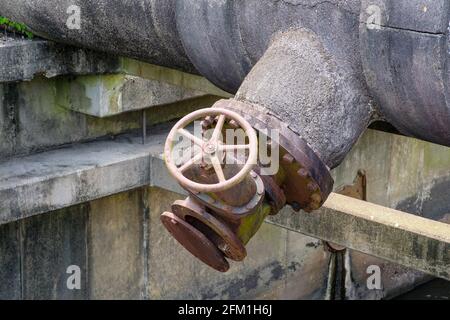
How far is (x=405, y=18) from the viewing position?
11.3ft

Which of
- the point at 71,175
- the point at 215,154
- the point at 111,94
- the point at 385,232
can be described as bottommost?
the point at 385,232

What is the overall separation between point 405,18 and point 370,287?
6.08 m

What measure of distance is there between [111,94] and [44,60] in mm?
597

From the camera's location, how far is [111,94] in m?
6.03

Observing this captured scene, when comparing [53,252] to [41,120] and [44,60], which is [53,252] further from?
[44,60]

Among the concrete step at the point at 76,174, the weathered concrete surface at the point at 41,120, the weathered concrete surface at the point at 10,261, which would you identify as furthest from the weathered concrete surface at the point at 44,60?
the weathered concrete surface at the point at 10,261

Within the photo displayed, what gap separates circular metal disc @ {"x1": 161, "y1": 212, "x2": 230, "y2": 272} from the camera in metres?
3.44

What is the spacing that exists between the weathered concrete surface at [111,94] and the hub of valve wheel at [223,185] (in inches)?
96.7

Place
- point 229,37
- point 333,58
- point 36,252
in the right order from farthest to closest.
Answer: point 36,252 < point 229,37 < point 333,58

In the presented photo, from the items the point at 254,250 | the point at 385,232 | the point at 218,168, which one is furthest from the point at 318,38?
the point at 254,250

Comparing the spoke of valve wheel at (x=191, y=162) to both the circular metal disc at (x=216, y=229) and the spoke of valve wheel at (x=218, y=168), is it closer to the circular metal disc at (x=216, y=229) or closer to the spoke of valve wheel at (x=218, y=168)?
the spoke of valve wheel at (x=218, y=168)

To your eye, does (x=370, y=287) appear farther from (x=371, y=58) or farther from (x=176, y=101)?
(x=371, y=58)

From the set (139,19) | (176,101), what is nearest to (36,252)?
(176,101)

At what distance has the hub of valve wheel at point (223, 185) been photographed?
10.5ft
